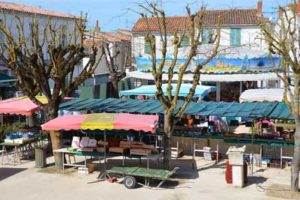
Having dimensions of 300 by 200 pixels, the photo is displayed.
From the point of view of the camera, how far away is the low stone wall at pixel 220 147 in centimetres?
1762

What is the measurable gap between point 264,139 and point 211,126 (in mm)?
4283

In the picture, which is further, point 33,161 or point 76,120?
point 33,161

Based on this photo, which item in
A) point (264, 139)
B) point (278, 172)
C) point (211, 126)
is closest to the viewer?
point (278, 172)

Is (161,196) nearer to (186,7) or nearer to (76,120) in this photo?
(76,120)

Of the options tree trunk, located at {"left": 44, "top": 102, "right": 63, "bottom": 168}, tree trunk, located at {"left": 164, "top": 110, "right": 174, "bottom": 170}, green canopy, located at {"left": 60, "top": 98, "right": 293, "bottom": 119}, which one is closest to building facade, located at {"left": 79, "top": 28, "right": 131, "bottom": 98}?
green canopy, located at {"left": 60, "top": 98, "right": 293, "bottom": 119}

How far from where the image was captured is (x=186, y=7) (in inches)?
599

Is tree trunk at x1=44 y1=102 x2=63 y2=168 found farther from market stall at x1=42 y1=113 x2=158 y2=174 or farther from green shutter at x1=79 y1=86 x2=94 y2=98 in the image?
green shutter at x1=79 y1=86 x2=94 y2=98

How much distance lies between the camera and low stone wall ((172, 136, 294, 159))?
57.8 ft

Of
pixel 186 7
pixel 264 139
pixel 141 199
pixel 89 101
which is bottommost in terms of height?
pixel 141 199

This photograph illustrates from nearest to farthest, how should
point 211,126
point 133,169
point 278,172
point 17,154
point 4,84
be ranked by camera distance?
point 133,169, point 278,172, point 17,154, point 211,126, point 4,84

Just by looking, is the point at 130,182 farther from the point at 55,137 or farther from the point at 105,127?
the point at 55,137

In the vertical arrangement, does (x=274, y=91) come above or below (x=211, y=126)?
above

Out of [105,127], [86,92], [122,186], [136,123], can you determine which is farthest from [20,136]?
[86,92]

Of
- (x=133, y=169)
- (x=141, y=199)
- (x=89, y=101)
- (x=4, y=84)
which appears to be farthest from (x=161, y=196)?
(x=4, y=84)
